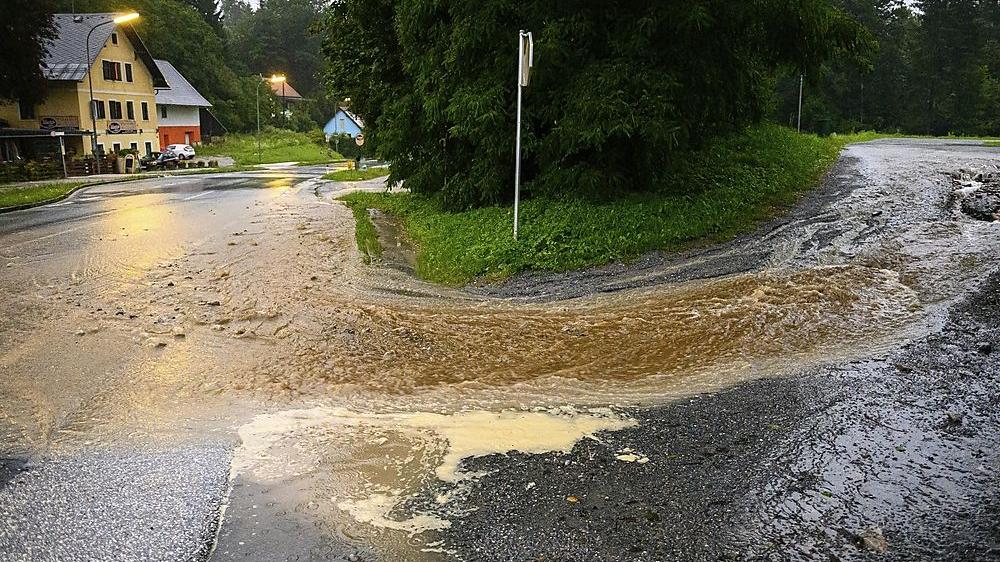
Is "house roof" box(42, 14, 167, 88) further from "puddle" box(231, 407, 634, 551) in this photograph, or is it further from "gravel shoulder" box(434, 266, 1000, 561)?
"gravel shoulder" box(434, 266, 1000, 561)

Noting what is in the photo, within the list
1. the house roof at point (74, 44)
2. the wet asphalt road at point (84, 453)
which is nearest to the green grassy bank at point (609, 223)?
the wet asphalt road at point (84, 453)

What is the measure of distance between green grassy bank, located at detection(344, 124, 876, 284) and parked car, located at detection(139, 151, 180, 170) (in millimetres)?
39159

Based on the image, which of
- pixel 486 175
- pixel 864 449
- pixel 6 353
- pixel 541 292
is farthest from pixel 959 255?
pixel 6 353

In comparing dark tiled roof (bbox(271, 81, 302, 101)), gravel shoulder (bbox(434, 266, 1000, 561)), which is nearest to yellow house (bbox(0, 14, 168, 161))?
dark tiled roof (bbox(271, 81, 302, 101))

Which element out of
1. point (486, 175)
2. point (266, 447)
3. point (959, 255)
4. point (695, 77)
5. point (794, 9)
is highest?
point (794, 9)

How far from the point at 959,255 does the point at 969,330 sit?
309cm

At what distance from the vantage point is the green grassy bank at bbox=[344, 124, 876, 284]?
11570 mm

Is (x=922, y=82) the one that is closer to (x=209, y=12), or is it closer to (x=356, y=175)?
(x=356, y=175)

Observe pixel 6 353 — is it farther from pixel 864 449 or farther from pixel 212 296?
pixel 864 449

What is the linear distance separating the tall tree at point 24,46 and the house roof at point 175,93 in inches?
1107

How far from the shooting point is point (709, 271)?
1045 centimetres

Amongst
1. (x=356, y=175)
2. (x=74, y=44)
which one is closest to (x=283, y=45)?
(x=74, y=44)

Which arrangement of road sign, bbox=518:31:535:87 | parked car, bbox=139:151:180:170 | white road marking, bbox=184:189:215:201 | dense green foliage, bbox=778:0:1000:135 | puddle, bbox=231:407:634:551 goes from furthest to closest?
dense green foliage, bbox=778:0:1000:135 → parked car, bbox=139:151:180:170 → white road marking, bbox=184:189:215:201 → road sign, bbox=518:31:535:87 → puddle, bbox=231:407:634:551

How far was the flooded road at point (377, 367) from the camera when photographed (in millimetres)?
4809
